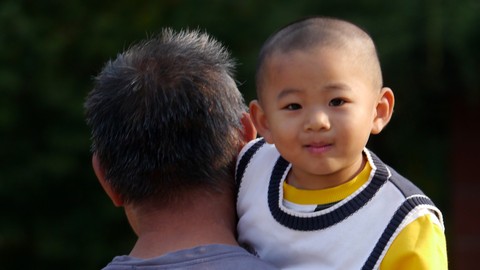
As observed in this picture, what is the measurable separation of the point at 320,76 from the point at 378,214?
0.87ft

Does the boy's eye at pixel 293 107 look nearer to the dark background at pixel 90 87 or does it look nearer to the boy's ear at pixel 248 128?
the boy's ear at pixel 248 128

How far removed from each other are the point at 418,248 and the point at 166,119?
529 millimetres

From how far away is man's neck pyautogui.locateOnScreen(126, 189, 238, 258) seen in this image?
89.5 inches

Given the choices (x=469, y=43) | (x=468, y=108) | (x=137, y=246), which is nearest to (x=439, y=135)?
(x=468, y=108)

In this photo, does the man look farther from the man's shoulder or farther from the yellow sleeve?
the yellow sleeve

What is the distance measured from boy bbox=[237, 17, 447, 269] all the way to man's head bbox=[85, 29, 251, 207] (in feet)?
0.29

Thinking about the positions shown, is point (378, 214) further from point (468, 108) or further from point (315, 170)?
point (468, 108)

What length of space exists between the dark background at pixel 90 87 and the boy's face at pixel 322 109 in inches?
92.0

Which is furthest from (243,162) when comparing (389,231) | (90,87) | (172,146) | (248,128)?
(90,87)

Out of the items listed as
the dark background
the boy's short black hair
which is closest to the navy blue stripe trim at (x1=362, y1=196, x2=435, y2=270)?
the boy's short black hair

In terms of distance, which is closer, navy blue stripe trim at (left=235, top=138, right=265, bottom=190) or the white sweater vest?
the white sweater vest

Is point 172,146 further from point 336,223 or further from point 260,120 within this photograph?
point 336,223

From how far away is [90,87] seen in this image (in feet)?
15.8

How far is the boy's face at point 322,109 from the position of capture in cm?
211
